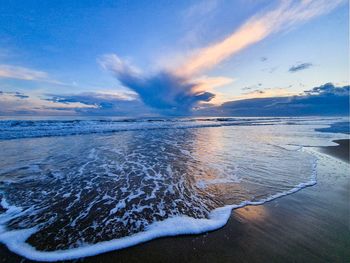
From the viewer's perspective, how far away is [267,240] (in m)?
3.07

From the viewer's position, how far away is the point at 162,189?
525 cm

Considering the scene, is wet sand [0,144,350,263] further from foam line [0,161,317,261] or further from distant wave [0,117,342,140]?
distant wave [0,117,342,140]

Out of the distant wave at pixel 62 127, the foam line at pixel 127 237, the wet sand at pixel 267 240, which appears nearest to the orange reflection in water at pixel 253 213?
the wet sand at pixel 267 240

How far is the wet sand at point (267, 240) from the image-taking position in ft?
8.75

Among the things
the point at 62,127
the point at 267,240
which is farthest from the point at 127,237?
the point at 62,127

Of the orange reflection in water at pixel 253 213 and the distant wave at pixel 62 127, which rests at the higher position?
the distant wave at pixel 62 127

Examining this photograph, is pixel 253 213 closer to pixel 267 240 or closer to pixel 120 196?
pixel 267 240

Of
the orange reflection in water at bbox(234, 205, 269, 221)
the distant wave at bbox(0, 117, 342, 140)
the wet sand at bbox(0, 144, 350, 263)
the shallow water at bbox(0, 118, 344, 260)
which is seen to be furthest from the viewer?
the distant wave at bbox(0, 117, 342, 140)

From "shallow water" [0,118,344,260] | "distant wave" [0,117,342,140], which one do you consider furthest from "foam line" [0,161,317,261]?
"distant wave" [0,117,342,140]

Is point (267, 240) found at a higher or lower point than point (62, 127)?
lower

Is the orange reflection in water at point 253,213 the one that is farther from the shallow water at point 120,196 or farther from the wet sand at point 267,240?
the shallow water at point 120,196

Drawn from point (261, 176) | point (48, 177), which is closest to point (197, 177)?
point (261, 176)

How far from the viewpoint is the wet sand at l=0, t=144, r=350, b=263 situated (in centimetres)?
267

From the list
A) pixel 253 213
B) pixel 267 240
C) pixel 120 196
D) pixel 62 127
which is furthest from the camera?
pixel 62 127
